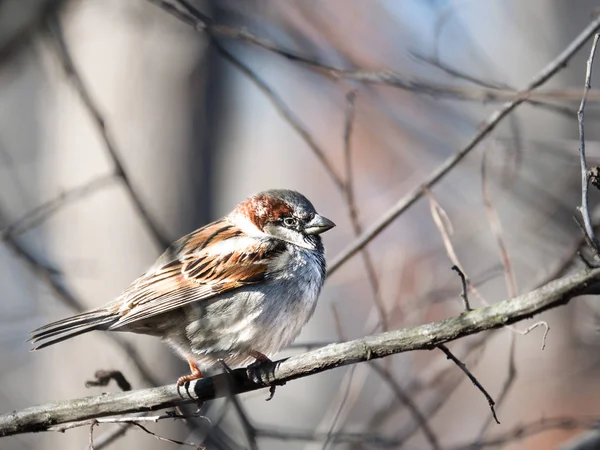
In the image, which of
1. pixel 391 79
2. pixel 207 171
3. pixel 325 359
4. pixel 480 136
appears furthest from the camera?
pixel 207 171

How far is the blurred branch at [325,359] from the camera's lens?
1.93m

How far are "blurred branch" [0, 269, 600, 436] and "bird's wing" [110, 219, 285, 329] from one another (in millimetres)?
531

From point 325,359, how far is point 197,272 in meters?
1.34

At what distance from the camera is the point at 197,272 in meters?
3.51

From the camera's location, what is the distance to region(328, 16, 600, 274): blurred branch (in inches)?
114

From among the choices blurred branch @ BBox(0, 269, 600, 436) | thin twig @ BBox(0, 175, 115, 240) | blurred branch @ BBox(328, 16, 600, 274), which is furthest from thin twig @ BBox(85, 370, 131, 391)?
blurred branch @ BBox(328, 16, 600, 274)

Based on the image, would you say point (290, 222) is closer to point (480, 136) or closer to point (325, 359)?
point (480, 136)

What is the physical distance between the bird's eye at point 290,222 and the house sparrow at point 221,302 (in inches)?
4.3

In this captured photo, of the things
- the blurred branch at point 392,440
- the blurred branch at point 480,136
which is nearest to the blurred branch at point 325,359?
the blurred branch at point 392,440

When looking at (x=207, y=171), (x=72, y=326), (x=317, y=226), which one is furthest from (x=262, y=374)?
(x=207, y=171)

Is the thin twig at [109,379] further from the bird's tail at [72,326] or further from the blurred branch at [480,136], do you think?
the blurred branch at [480,136]

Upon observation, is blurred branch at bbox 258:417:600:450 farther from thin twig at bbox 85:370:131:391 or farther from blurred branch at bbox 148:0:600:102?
blurred branch at bbox 148:0:600:102

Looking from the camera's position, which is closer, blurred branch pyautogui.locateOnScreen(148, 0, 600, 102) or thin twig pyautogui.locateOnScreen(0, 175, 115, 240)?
blurred branch pyautogui.locateOnScreen(148, 0, 600, 102)

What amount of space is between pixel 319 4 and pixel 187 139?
2399 millimetres
